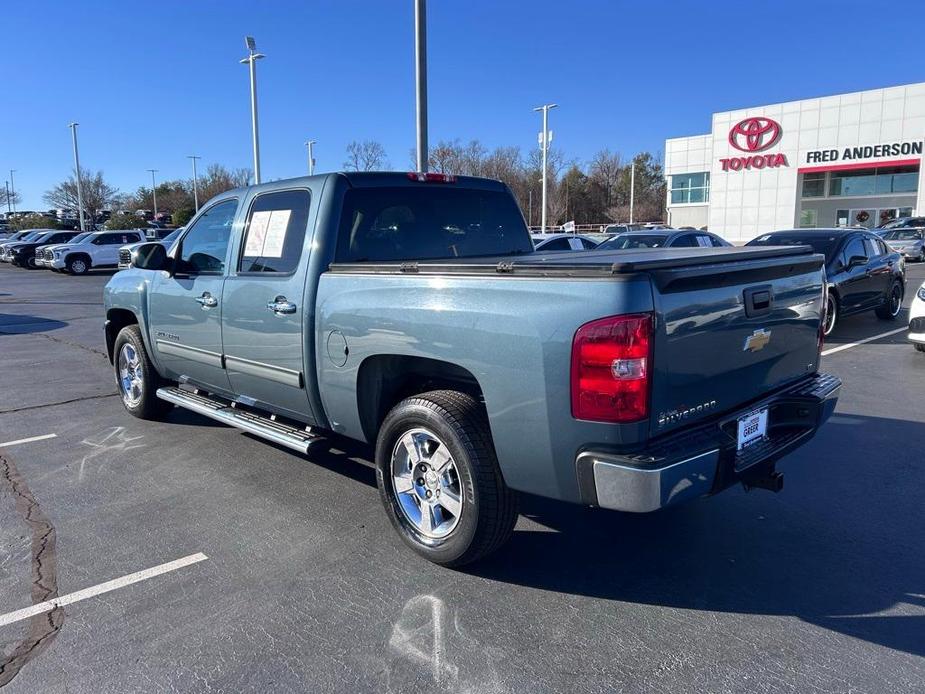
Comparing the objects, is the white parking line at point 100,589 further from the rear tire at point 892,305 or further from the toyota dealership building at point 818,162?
the toyota dealership building at point 818,162

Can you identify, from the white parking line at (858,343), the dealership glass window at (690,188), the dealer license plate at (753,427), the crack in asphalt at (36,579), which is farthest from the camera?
the dealership glass window at (690,188)

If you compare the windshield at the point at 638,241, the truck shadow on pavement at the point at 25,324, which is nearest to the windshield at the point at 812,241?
the windshield at the point at 638,241

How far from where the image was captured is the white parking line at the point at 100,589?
3.30m

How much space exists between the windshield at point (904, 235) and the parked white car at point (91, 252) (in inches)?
1263

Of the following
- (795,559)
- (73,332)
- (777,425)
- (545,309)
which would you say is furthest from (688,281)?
(73,332)

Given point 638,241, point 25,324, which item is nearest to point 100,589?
point 25,324

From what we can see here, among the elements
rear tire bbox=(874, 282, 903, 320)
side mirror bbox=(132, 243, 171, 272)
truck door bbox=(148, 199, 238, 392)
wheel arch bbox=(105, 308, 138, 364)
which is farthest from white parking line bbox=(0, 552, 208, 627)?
rear tire bbox=(874, 282, 903, 320)

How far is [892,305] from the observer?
1259cm

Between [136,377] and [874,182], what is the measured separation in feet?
152

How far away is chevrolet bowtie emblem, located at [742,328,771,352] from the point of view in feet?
11.4

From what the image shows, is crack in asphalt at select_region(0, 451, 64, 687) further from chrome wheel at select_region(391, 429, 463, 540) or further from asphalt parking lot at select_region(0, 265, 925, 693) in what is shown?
chrome wheel at select_region(391, 429, 463, 540)

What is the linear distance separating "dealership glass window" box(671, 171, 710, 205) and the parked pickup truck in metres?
52.2

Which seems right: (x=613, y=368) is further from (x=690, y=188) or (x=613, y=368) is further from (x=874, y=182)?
(x=690, y=188)

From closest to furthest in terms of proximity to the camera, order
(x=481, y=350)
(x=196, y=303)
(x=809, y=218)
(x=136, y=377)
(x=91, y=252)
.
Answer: (x=481, y=350)
(x=196, y=303)
(x=136, y=377)
(x=91, y=252)
(x=809, y=218)
